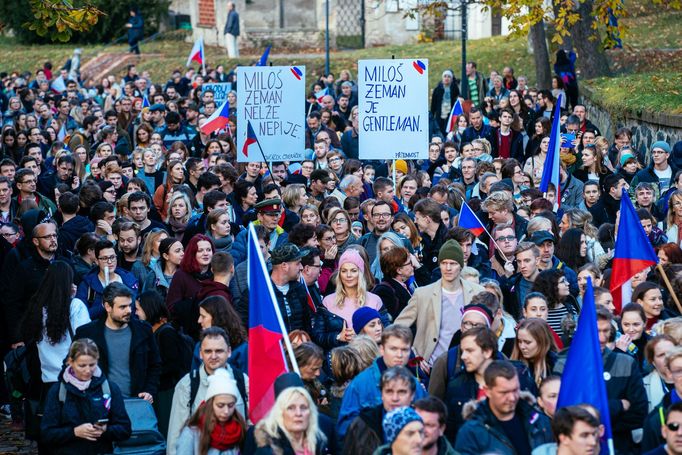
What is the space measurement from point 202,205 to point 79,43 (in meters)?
36.6

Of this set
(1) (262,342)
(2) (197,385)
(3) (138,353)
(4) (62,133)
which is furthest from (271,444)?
(4) (62,133)

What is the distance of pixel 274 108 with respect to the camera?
54.6 feet

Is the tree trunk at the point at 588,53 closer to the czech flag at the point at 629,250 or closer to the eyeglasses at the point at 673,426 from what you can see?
the czech flag at the point at 629,250

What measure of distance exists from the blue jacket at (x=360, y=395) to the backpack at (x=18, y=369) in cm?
315

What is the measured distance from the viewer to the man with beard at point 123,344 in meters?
9.64

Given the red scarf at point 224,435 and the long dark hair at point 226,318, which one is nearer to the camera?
the red scarf at point 224,435

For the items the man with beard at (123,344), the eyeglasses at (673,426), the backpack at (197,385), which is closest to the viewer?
the eyeglasses at (673,426)

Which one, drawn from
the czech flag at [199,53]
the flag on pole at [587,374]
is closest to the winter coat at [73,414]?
the flag on pole at [587,374]

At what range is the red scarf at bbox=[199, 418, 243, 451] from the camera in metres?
7.99

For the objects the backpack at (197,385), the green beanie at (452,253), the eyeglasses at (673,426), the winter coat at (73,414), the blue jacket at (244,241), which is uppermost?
the green beanie at (452,253)

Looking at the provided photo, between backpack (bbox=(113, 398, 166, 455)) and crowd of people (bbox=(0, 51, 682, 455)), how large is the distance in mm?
51

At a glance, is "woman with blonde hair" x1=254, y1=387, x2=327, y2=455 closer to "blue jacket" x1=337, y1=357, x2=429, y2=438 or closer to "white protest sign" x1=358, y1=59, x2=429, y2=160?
"blue jacket" x1=337, y1=357, x2=429, y2=438

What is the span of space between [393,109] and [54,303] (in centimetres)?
706

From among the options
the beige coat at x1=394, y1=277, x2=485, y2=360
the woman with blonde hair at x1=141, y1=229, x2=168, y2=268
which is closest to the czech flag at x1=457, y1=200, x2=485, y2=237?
the beige coat at x1=394, y1=277, x2=485, y2=360
